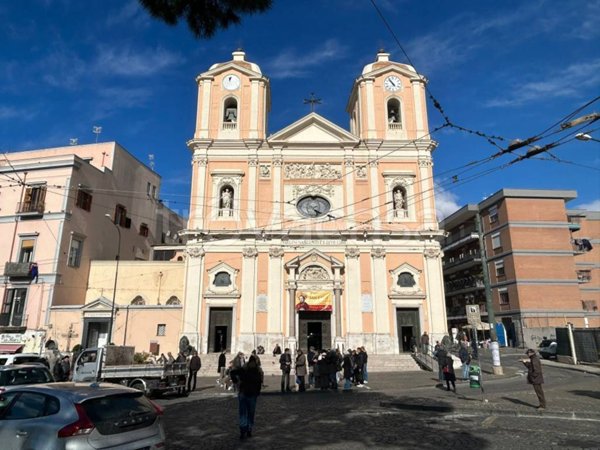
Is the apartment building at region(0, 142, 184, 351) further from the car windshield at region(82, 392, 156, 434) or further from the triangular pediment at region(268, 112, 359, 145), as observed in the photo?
the car windshield at region(82, 392, 156, 434)

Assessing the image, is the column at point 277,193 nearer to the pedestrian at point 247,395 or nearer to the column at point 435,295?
the column at point 435,295

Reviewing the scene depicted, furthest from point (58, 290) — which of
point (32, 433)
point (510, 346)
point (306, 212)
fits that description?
point (510, 346)

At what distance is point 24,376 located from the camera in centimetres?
1090

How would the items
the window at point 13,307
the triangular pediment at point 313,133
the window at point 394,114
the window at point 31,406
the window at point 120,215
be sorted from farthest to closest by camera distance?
the window at point 120,215, the window at point 394,114, the triangular pediment at point 313,133, the window at point 13,307, the window at point 31,406

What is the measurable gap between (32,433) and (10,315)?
2745 centimetres

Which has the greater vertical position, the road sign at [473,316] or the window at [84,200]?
the window at [84,200]

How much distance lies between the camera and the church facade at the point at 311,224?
27016 millimetres

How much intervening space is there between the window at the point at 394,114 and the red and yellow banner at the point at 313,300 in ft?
42.8

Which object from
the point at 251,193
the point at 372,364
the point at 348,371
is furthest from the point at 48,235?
the point at 348,371

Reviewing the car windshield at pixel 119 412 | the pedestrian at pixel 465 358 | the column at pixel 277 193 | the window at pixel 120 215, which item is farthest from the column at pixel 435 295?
the window at pixel 120 215

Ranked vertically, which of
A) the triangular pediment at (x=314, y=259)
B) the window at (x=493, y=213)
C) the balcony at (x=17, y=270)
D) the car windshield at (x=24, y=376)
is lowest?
the car windshield at (x=24, y=376)

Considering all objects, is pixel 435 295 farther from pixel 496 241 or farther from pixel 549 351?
pixel 496 241

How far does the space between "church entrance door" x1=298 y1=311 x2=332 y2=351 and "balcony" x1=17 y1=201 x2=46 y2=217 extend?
18.7 m

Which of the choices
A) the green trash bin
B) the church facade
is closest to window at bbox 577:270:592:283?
the church facade
